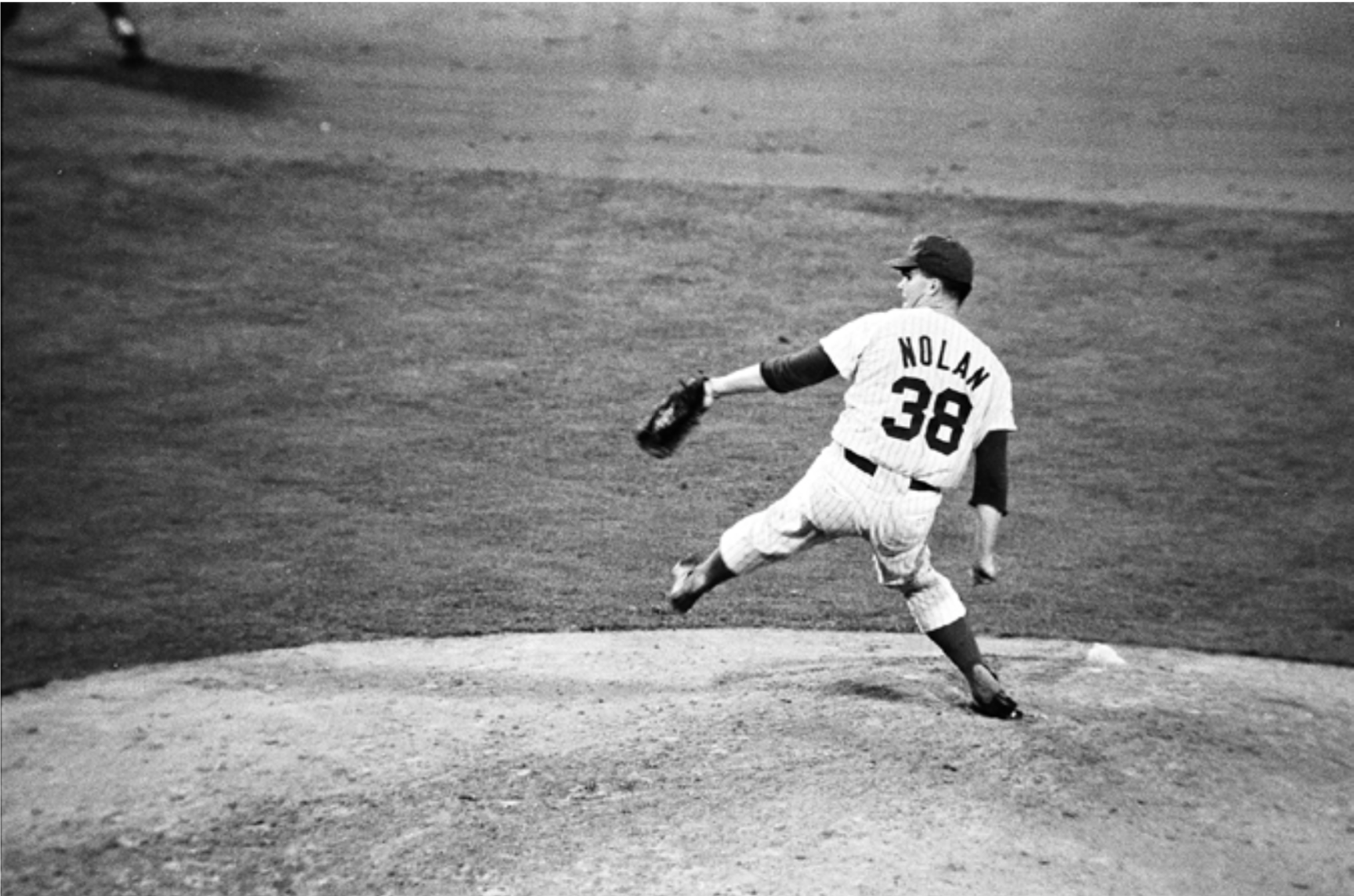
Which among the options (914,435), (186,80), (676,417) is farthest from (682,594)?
(186,80)

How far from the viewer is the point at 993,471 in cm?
498

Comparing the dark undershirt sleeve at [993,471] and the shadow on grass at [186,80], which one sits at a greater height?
the shadow on grass at [186,80]

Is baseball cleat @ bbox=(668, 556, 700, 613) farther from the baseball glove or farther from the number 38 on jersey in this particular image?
the number 38 on jersey

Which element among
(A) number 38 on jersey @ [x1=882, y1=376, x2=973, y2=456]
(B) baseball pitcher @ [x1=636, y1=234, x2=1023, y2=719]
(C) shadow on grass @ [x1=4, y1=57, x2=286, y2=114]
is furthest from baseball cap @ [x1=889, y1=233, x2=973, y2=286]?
(C) shadow on grass @ [x1=4, y1=57, x2=286, y2=114]

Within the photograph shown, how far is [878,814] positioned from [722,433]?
13.3 feet

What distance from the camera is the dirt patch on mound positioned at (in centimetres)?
422

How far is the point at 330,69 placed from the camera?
41.3 feet

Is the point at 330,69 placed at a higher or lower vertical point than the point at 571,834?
higher

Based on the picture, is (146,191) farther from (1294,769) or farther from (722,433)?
(1294,769)

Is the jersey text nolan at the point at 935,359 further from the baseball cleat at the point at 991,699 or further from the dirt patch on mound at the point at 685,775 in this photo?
the dirt patch on mound at the point at 685,775

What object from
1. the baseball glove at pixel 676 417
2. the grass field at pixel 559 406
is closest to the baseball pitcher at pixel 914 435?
the baseball glove at pixel 676 417

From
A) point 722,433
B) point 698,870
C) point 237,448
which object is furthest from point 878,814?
point 237,448

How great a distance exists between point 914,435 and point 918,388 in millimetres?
144

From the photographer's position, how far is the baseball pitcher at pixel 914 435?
4.88 m
